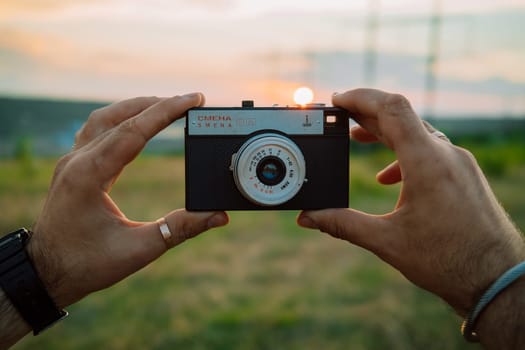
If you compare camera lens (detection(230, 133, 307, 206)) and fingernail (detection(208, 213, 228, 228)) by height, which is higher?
camera lens (detection(230, 133, 307, 206))

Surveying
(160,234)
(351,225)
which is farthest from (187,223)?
(351,225)

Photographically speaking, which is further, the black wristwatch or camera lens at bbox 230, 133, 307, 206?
camera lens at bbox 230, 133, 307, 206

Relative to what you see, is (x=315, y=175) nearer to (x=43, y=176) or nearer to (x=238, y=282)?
(x=238, y=282)

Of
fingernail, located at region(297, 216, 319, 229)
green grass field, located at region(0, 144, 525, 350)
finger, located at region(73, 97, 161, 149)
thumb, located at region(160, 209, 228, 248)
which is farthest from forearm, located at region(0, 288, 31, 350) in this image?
green grass field, located at region(0, 144, 525, 350)

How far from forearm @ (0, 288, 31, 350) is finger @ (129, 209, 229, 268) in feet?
1.79

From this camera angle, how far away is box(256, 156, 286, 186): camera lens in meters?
2.64

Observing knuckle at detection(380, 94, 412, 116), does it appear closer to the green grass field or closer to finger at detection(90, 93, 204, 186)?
finger at detection(90, 93, 204, 186)

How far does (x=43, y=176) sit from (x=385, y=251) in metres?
13.8

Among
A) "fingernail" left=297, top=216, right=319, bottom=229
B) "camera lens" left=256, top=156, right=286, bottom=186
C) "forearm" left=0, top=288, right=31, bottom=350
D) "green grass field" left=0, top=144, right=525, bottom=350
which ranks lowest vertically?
"green grass field" left=0, top=144, right=525, bottom=350

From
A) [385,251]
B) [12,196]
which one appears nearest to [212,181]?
[385,251]

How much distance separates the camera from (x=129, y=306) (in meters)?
7.48

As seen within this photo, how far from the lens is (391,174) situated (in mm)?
2910

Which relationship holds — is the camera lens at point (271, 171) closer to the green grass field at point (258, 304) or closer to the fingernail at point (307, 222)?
the fingernail at point (307, 222)

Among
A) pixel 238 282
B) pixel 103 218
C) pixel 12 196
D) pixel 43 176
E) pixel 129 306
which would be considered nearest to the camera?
pixel 103 218
